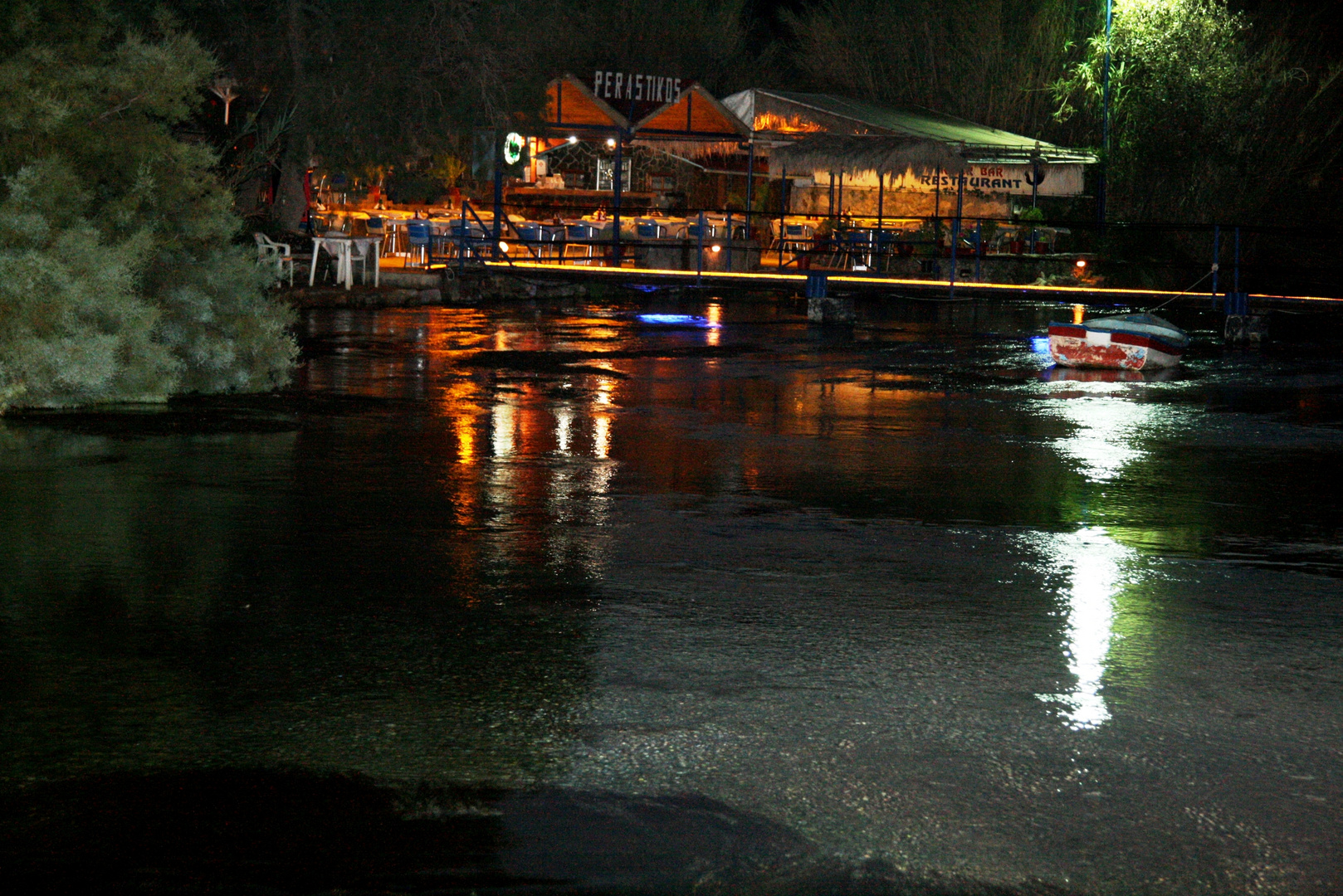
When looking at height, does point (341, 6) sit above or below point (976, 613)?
above

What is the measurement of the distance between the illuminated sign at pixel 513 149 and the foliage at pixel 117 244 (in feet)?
65.3

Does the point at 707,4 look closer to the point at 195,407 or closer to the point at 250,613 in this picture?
the point at 195,407

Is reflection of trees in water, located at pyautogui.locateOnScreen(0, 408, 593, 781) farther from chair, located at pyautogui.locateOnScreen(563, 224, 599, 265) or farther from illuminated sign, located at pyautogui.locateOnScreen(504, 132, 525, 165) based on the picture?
illuminated sign, located at pyautogui.locateOnScreen(504, 132, 525, 165)

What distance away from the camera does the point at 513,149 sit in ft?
116

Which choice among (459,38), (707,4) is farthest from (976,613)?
(707,4)

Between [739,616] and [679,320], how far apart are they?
672 inches

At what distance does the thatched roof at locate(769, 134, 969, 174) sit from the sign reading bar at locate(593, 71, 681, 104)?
4231mm

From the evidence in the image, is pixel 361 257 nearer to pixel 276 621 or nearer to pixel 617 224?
pixel 617 224

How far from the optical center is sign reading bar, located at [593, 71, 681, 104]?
3444 cm

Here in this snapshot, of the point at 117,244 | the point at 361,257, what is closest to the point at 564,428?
the point at 117,244

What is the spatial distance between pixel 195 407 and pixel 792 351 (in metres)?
8.17

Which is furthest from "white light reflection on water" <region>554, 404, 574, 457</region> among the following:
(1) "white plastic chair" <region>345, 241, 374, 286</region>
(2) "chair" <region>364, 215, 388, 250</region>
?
(2) "chair" <region>364, 215, 388, 250</region>

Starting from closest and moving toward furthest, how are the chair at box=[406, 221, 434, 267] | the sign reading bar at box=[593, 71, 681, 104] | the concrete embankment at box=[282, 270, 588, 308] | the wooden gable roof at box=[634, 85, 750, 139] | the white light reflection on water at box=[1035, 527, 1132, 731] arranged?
the white light reflection on water at box=[1035, 527, 1132, 731]
the concrete embankment at box=[282, 270, 588, 308]
the chair at box=[406, 221, 434, 267]
the wooden gable roof at box=[634, 85, 750, 139]
the sign reading bar at box=[593, 71, 681, 104]

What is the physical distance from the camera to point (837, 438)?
40.4 feet
